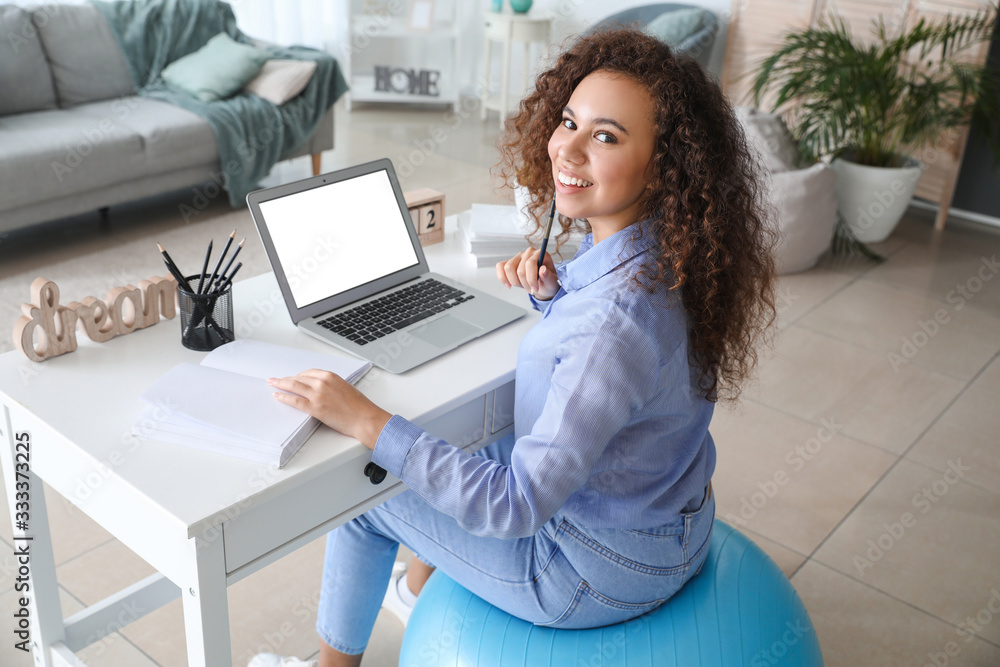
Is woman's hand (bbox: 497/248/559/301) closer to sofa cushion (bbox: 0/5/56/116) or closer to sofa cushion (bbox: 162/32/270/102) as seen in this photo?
sofa cushion (bbox: 162/32/270/102)

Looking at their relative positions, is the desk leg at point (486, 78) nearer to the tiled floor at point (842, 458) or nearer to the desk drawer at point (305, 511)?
the tiled floor at point (842, 458)

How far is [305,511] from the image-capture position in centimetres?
118

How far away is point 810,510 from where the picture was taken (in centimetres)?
230

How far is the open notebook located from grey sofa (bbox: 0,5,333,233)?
2.39 m

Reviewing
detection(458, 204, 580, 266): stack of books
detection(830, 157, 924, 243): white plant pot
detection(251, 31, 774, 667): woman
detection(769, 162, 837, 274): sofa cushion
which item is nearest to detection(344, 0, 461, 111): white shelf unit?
detection(830, 157, 924, 243): white plant pot

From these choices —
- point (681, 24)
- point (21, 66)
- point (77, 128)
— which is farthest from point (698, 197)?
point (681, 24)

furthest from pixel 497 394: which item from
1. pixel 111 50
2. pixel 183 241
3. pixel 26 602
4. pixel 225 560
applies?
pixel 111 50

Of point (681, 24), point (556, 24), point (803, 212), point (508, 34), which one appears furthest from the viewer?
point (556, 24)

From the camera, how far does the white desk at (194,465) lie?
108 centimetres

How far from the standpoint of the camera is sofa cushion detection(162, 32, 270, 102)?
3947 mm

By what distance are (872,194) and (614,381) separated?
10.5 ft

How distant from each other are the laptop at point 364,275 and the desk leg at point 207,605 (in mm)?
388

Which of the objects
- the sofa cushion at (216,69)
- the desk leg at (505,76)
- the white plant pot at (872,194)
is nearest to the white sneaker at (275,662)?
the sofa cushion at (216,69)

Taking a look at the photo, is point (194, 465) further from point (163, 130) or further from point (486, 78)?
point (486, 78)
